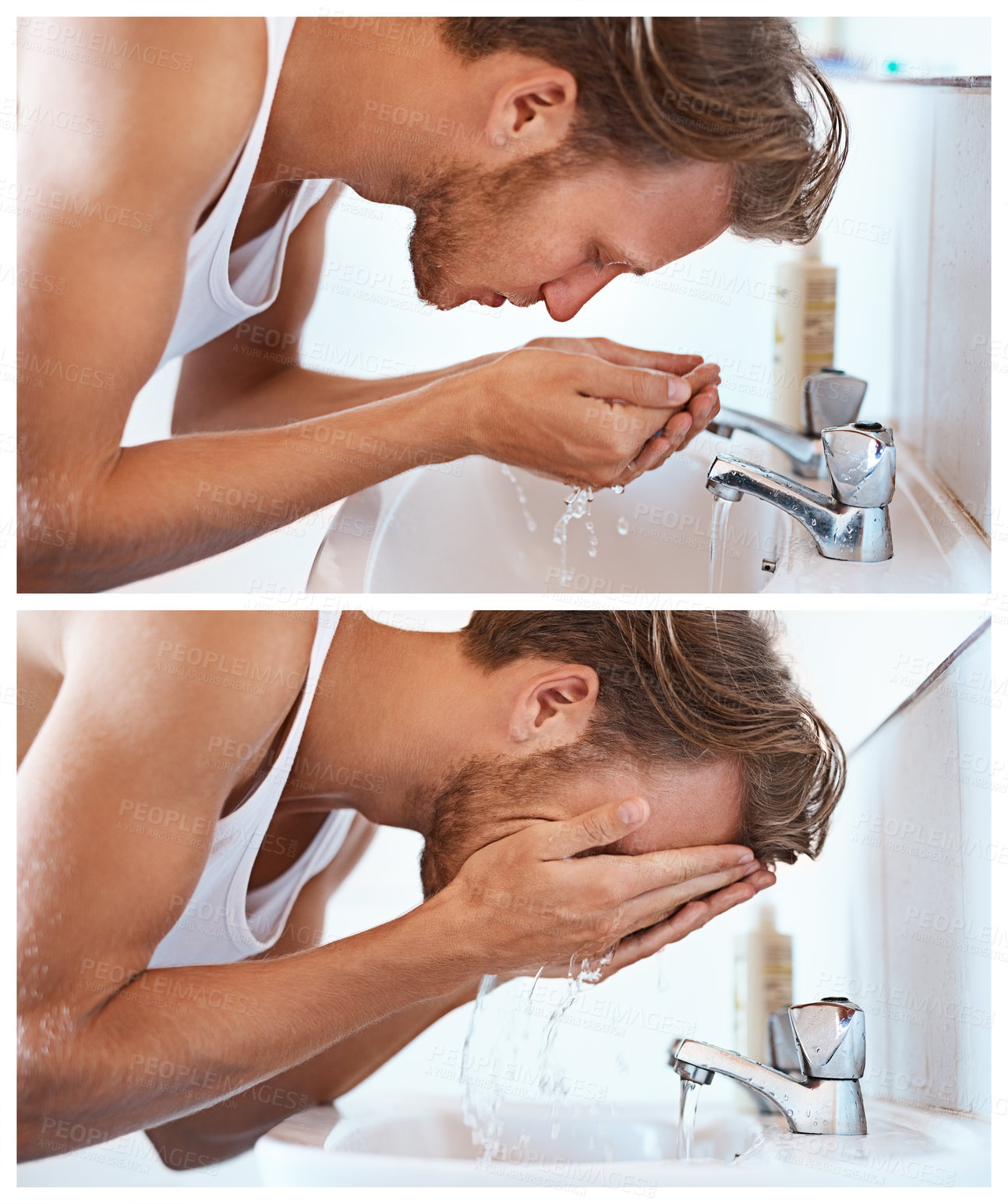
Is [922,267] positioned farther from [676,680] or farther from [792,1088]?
[792,1088]

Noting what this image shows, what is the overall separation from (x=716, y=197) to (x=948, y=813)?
23.7 inches

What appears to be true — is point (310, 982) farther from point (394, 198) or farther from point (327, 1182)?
point (394, 198)

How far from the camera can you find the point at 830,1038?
1036 mm

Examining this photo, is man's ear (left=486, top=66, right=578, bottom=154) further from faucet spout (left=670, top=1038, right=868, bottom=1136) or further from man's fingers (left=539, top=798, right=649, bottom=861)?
faucet spout (left=670, top=1038, right=868, bottom=1136)

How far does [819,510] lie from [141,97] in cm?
65

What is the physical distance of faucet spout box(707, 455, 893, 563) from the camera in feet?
3.24

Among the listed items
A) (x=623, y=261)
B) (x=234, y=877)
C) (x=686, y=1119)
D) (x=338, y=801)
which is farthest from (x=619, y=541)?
(x=686, y=1119)

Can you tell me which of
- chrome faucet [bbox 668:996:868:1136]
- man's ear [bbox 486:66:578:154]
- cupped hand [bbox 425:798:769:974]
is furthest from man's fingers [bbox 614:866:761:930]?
man's ear [bbox 486:66:578:154]

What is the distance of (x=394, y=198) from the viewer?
100 centimetres

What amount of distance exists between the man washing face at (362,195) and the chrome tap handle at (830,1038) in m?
0.51

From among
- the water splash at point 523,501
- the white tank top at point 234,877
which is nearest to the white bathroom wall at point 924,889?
the water splash at point 523,501

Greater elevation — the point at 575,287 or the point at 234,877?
the point at 575,287

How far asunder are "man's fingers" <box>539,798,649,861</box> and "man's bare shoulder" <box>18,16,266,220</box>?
60 cm
